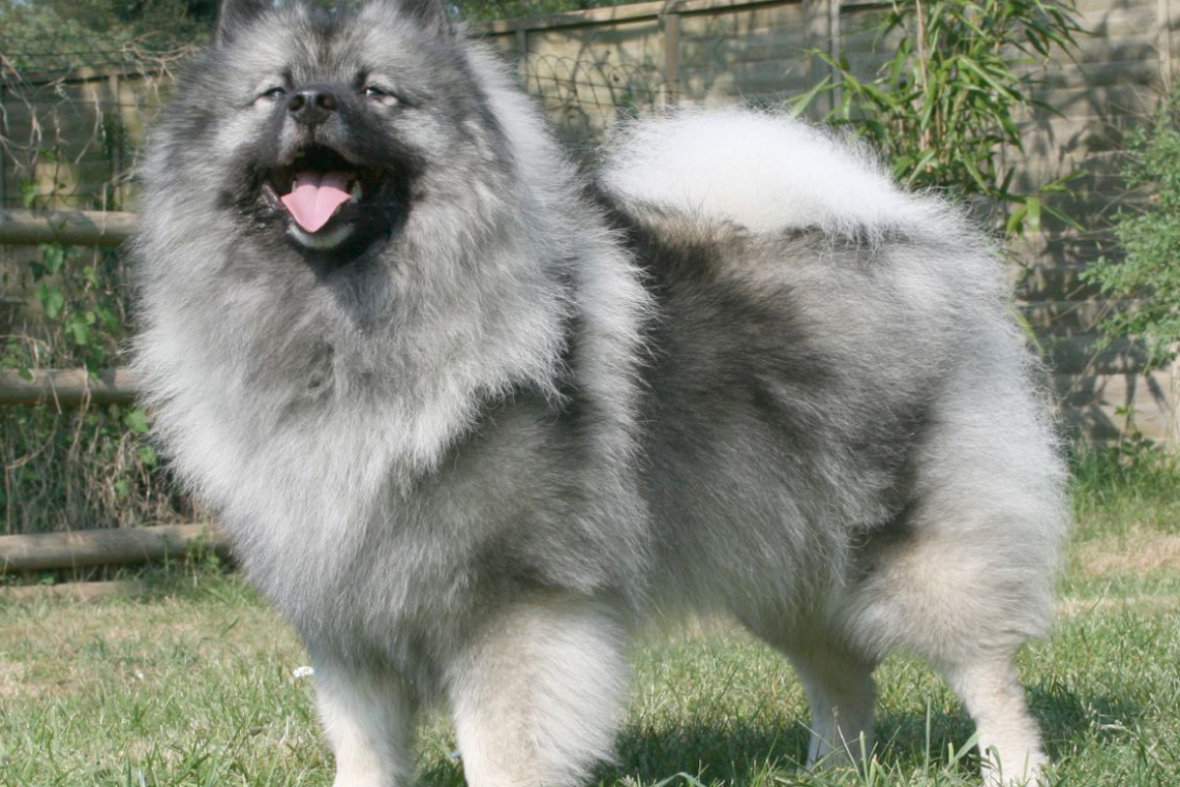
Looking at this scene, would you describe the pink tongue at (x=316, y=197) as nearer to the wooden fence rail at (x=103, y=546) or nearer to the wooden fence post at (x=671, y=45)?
the wooden fence rail at (x=103, y=546)

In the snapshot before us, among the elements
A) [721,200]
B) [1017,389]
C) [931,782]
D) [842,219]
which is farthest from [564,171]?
[931,782]

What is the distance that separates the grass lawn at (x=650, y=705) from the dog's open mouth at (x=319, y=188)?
115 cm

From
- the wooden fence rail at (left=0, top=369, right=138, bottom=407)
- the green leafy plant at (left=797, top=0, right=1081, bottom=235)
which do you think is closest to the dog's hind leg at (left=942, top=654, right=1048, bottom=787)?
the green leafy plant at (left=797, top=0, right=1081, bottom=235)

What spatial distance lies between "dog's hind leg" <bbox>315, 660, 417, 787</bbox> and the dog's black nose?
1153 mm

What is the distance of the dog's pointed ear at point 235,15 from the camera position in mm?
2887

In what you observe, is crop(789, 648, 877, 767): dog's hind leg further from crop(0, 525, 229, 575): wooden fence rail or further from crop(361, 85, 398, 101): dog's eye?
crop(0, 525, 229, 575): wooden fence rail

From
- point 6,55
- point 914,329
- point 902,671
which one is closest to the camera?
point 914,329

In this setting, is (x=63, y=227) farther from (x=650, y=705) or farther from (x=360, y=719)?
(x=360, y=719)

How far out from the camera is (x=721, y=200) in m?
3.27

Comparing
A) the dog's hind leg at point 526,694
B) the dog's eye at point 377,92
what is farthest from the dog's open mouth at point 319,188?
the dog's hind leg at point 526,694

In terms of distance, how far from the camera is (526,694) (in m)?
2.62

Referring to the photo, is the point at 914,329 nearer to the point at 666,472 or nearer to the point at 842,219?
the point at 842,219

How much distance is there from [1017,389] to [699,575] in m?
0.96

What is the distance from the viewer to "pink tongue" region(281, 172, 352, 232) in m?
2.62
